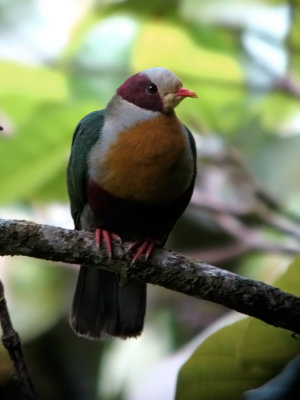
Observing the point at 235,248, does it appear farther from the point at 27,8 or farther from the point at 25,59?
the point at 27,8

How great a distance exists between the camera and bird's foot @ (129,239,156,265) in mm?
2506

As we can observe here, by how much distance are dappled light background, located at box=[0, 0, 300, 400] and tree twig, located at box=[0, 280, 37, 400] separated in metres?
1.54

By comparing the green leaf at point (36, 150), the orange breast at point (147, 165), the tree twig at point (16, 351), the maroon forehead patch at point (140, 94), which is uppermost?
the maroon forehead patch at point (140, 94)

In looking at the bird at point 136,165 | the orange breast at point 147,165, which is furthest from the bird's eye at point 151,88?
the orange breast at point 147,165

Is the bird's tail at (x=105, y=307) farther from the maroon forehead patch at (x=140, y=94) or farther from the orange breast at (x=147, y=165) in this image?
the maroon forehead patch at (x=140, y=94)

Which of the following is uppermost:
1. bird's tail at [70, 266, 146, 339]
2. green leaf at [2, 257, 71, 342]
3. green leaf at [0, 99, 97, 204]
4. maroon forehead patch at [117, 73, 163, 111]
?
maroon forehead patch at [117, 73, 163, 111]

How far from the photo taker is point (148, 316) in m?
4.80

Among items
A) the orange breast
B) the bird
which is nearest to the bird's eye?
the bird

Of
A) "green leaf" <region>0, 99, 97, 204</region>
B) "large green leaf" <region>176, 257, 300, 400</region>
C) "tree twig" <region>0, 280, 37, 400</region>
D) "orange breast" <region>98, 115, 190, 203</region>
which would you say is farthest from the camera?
"green leaf" <region>0, 99, 97, 204</region>

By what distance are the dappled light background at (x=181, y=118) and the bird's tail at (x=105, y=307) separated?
1.38ft

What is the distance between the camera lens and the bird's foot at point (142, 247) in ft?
8.22

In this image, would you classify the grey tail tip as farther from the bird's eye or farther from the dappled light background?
the bird's eye

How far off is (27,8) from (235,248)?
230 cm

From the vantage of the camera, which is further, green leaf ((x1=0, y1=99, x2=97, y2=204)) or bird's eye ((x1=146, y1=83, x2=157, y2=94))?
green leaf ((x1=0, y1=99, x2=97, y2=204))
